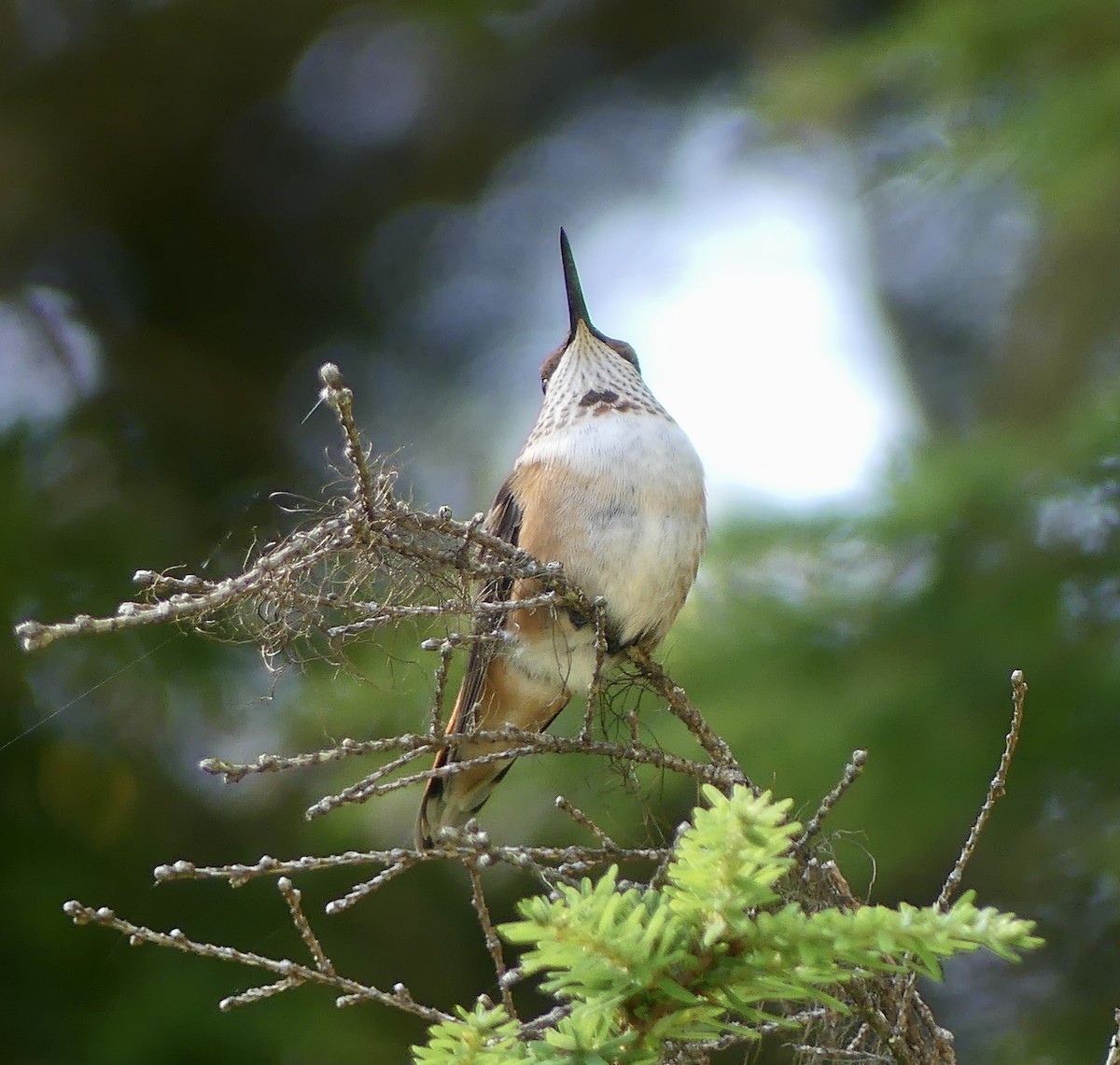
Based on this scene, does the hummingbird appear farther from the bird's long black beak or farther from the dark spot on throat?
the bird's long black beak

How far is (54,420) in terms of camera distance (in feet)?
15.4

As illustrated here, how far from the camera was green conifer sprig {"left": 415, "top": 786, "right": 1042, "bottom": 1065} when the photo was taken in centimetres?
120

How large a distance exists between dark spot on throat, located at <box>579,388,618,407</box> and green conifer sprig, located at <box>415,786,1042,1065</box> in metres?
1.78

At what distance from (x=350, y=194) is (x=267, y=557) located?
5045 millimetres

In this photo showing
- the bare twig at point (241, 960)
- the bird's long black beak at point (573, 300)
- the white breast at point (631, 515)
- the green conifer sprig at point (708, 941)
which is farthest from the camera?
the bird's long black beak at point (573, 300)

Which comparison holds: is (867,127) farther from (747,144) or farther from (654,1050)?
(654,1050)

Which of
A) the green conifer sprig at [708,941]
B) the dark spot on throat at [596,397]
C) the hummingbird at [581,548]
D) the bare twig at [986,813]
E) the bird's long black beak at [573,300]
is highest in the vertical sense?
the bird's long black beak at [573,300]

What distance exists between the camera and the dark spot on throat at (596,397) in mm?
2938

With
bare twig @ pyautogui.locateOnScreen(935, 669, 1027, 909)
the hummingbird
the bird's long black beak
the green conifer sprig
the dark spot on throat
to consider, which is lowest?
the green conifer sprig

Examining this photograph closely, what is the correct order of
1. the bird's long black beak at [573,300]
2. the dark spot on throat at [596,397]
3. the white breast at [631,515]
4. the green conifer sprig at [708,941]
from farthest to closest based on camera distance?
1. the bird's long black beak at [573,300]
2. the dark spot on throat at [596,397]
3. the white breast at [631,515]
4. the green conifer sprig at [708,941]

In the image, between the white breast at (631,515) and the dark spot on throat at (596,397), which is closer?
the white breast at (631,515)

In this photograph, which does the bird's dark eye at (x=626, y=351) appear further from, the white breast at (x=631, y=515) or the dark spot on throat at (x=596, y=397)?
the white breast at (x=631, y=515)

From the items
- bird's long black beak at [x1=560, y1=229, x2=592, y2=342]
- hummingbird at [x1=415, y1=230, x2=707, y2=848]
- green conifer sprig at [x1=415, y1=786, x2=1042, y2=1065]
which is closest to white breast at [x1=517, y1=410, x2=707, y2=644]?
hummingbird at [x1=415, y1=230, x2=707, y2=848]

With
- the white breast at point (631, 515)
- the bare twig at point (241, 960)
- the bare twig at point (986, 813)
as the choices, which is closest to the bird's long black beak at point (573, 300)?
the white breast at point (631, 515)
